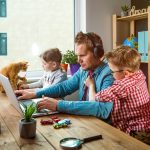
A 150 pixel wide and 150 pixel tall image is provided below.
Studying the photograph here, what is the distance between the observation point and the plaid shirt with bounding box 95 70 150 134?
1507 mm

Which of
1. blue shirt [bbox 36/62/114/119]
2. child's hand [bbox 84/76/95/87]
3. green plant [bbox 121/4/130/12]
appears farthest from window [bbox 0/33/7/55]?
child's hand [bbox 84/76/95/87]

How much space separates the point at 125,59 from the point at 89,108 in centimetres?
37

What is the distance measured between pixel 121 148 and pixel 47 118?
1.71 feet

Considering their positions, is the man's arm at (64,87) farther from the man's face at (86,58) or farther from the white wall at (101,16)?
the white wall at (101,16)

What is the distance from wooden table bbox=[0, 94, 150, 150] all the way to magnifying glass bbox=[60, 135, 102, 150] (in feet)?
0.06

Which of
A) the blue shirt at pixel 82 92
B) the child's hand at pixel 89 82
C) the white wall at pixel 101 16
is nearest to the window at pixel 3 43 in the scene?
the white wall at pixel 101 16

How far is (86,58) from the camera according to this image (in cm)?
190

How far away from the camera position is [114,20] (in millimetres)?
2992

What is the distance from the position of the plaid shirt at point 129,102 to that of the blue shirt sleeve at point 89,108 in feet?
0.10

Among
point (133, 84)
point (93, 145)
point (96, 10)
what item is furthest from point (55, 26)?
point (93, 145)

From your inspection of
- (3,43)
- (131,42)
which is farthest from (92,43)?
(3,43)

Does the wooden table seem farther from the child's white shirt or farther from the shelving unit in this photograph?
the shelving unit

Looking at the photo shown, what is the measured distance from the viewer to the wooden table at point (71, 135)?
1064 mm

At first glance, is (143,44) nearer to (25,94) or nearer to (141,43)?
(141,43)
